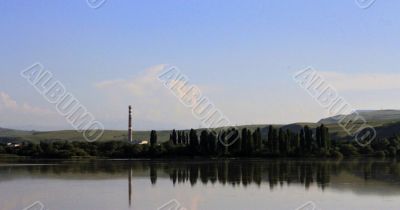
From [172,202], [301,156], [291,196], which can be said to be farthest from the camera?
[301,156]

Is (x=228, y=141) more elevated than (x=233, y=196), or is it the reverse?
(x=228, y=141)

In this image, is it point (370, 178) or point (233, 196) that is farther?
point (370, 178)

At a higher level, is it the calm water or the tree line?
the tree line

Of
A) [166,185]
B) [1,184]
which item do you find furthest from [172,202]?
[1,184]

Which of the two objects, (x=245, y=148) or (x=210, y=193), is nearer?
(x=210, y=193)

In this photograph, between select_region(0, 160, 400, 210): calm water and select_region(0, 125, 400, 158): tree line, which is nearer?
select_region(0, 160, 400, 210): calm water

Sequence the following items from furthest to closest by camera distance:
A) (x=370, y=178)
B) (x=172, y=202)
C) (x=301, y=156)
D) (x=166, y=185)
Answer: (x=301, y=156) < (x=370, y=178) < (x=166, y=185) < (x=172, y=202)

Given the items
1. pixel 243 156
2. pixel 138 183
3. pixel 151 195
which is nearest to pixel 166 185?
pixel 138 183

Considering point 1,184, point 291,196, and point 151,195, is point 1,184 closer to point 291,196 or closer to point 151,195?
point 151,195

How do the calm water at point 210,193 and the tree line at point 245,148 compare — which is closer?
the calm water at point 210,193

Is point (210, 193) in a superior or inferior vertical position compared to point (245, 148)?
inferior

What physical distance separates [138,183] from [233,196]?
37.5ft

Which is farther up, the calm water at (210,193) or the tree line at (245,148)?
Answer: the tree line at (245,148)

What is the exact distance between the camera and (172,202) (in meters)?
31.0
